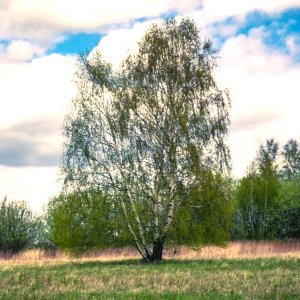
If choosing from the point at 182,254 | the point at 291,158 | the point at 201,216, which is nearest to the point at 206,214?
the point at 201,216

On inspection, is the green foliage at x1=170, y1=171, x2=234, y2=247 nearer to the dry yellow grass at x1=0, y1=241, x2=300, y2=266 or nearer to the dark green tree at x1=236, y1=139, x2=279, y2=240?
the dry yellow grass at x1=0, y1=241, x2=300, y2=266

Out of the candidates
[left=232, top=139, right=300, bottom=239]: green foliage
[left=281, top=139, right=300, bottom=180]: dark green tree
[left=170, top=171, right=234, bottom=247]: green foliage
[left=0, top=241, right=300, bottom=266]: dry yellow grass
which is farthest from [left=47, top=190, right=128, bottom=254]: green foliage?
[left=281, top=139, right=300, bottom=180]: dark green tree

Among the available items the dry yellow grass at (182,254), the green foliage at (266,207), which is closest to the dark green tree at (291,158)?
the green foliage at (266,207)

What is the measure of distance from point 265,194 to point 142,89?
95.1ft

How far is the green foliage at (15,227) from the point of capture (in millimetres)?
53469

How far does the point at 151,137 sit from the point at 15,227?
2275cm

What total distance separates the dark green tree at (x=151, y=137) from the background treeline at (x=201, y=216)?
0.49 meters

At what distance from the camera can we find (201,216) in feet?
117

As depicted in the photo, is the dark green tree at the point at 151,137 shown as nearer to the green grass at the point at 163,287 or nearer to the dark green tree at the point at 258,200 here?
the green grass at the point at 163,287

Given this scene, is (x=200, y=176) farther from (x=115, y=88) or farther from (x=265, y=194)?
(x=265, y=194)

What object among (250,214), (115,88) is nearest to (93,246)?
(115,88)

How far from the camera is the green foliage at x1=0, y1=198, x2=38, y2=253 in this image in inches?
2105

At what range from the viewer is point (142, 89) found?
3616 centimetres

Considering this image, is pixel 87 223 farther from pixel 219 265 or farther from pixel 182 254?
pixel 219 265
